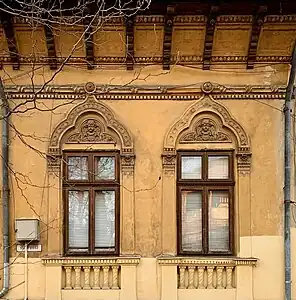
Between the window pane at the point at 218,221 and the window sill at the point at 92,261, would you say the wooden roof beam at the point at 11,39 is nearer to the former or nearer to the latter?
the window sill at the point at 92,261

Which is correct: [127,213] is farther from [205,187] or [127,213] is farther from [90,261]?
[205,187]

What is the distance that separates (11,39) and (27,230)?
281 cm

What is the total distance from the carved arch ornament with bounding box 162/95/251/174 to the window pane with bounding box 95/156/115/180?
2.61 ft

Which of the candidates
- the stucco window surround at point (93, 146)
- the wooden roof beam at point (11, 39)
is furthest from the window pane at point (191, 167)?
the wooden roof beam at point (11, 39)

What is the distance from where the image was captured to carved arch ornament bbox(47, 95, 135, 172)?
402 inches

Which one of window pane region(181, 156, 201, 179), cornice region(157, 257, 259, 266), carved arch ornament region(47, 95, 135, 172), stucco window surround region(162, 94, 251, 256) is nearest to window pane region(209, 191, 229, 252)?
stucco window surround region(162, 94, 251, 256)

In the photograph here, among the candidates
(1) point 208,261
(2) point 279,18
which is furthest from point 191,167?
(2) point 279,18

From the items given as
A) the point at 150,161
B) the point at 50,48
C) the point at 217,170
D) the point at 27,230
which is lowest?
the point at 27,230

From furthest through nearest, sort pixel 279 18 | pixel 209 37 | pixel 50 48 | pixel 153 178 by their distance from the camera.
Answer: pixel 153 178 < pixel 50 48 < pixel 209 37 < pixel 279 18

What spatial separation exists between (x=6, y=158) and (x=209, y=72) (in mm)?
3319

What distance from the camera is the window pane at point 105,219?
10.2 m

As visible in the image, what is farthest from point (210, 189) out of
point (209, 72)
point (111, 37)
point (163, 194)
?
point (111, 37)

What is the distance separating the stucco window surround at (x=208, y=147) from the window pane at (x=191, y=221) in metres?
0.19

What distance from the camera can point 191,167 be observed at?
1034 centimetres
